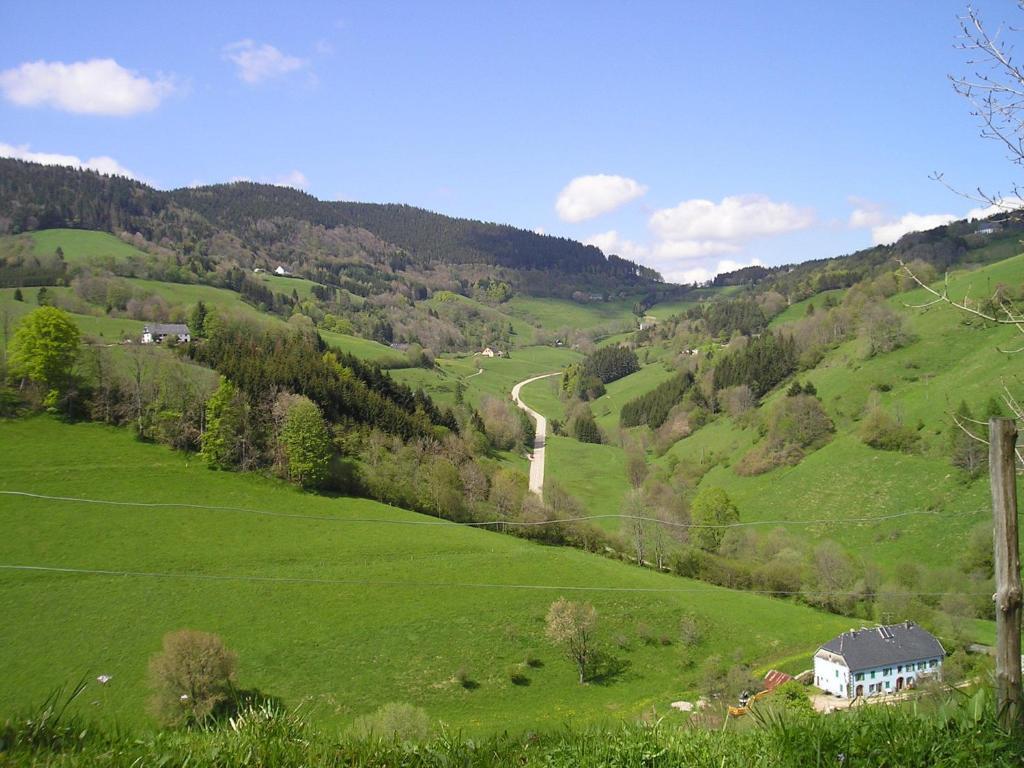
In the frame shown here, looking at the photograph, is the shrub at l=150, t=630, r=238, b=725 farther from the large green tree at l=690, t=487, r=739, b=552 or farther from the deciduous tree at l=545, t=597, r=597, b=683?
the large green tree at l=690, t=487, r=739, b=552

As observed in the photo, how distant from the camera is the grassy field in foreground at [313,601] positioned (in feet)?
113

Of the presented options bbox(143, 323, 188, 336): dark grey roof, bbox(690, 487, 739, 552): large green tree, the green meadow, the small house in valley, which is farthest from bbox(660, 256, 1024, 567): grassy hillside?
the green meadow

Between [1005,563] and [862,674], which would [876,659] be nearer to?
[862,674]

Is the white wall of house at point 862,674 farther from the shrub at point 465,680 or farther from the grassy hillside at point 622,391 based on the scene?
the grassy hillside at point 622,391

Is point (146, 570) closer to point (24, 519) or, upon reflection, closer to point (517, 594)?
point (24, 519)

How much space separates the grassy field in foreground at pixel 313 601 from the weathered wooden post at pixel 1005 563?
25.5 meters

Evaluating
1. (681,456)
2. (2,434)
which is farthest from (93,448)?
(681,456)

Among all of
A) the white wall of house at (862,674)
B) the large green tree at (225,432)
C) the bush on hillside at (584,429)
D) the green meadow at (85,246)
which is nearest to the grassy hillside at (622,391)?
the bush on hillside at (584,429)

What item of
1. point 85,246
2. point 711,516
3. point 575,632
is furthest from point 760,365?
point 85,246

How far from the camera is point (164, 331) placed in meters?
91.2

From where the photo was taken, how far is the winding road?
85.6m

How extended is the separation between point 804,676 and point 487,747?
4248 cm

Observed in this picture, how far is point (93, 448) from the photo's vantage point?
54625 millimetres

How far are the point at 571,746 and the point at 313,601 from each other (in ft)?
134
